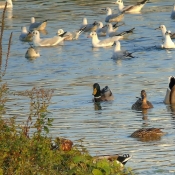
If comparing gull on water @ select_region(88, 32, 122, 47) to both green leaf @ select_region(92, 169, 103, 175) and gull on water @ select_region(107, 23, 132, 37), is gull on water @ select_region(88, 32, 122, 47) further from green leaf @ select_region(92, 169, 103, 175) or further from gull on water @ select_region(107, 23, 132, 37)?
green leaf @ select_region(92, 169, 103, 175)

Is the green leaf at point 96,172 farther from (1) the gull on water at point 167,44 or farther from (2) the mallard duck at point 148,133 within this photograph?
(1) the gull on water at point 167,44

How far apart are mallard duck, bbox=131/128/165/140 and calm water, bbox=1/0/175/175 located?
0.11 m

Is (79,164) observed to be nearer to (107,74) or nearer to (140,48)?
(107,74)

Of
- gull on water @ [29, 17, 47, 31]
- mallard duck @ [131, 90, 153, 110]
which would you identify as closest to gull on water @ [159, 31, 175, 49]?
gull on water @ [29, 17, 47, 31]

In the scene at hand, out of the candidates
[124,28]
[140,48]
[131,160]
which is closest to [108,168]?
[131,160]

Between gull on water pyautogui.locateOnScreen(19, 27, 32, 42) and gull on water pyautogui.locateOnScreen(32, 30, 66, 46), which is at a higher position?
gull on water pyautogui.locateOnScreen(19, 27, 32, 42)

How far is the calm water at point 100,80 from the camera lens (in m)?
11.2

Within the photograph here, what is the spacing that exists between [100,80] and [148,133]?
6.81 m

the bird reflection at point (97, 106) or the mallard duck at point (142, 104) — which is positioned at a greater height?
the bird reflection at point (97, 106)

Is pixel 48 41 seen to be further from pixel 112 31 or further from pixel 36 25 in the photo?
pixel 36 25

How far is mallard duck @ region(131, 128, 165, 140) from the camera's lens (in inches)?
455

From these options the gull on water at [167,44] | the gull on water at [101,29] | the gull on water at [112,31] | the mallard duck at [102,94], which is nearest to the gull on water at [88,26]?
the gull on water at [101,29]

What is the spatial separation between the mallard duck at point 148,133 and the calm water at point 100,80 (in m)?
0.11

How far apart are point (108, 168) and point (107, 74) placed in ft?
37.9
